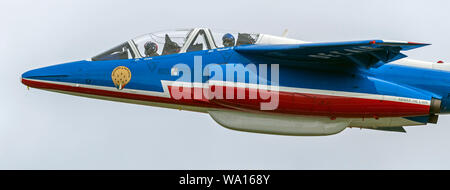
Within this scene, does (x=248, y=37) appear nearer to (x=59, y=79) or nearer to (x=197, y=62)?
(x=197, y=62)

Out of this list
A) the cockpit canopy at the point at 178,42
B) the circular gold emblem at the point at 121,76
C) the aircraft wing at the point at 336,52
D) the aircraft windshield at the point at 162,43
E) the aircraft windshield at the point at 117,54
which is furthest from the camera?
the aircraft windshield at the point at 117,54

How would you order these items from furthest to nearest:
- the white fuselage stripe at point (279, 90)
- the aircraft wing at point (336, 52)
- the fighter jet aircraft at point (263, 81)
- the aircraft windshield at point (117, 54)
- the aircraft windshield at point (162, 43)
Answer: the aircraft windshield at point (117, 54) → the aircraft windshield at point (162, 43) → the fighter jet aircraft at point (263, 81) → the white fuselage stripe at point (279, 90) → the aircraft wing at point (336, 52)

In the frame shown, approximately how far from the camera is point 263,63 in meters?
16.1

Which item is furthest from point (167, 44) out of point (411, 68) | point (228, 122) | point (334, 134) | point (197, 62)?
point (411, 68)

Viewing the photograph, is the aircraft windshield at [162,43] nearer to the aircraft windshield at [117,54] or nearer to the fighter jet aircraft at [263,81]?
the fighter jet aircraft at [263,81]

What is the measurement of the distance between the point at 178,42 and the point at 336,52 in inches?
159

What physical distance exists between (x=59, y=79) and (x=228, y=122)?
4388 mm

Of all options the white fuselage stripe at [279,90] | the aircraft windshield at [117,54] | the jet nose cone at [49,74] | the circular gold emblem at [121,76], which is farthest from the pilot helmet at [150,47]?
the jet nose cone at [49,74]

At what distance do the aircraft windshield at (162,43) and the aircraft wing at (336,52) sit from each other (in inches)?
60.5

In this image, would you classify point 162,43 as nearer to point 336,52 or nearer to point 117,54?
point 117,54

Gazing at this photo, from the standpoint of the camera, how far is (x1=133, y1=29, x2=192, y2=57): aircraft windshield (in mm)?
16766

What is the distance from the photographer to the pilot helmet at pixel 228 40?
16.5 meters

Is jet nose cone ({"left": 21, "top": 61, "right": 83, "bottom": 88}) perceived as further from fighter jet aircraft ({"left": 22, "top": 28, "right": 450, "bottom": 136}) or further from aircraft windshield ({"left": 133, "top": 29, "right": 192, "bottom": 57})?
aircraft windshield ({"left": 133, "top": 29, "right": 192, "bottom": 57})

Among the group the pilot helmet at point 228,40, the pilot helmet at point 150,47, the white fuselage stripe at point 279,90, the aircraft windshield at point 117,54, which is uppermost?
the pilot helmet at point 228,40
